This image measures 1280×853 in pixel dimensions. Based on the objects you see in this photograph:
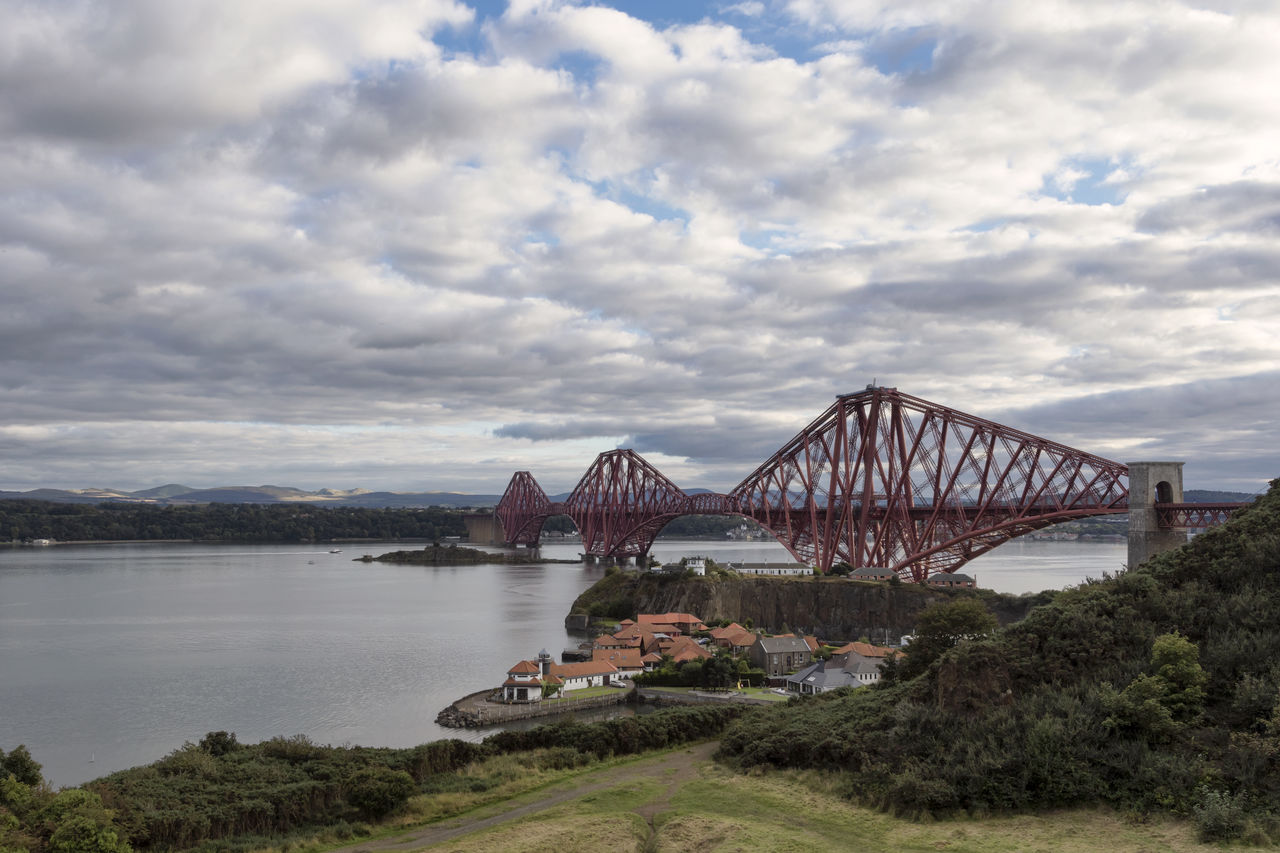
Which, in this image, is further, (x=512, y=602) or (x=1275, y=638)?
(x=512, y=602)

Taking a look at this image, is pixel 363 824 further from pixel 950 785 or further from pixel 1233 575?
pixel 1233 575

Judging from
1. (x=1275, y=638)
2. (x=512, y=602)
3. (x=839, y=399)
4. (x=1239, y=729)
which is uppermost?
(x=839, y=399)

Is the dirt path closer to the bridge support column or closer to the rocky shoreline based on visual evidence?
the bridge support column

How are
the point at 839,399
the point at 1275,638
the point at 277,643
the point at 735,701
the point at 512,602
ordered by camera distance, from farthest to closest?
the point at 512,602 < the point at 839,399 < the point at 277,643 < the point at 735,701 < the point at 1275,638

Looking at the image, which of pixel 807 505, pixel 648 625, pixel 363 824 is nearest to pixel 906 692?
pixel 363 824

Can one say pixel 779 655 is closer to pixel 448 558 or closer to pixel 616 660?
pixel 616 660

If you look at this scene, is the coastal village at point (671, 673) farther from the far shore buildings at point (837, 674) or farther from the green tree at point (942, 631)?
the green tree at point (942, 631)

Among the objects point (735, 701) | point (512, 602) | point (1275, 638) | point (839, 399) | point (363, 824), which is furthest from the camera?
point (512, 602)

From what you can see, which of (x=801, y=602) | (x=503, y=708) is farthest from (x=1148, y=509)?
(x=503, y=708)
